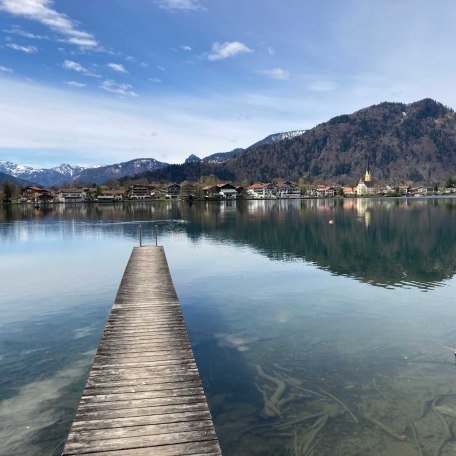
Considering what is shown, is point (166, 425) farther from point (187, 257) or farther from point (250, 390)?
point (187, 257)

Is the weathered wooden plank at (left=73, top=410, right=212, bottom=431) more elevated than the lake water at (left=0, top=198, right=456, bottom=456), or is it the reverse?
the weathered wooden plank at (left=73, top=410, right=212, bottom=431)

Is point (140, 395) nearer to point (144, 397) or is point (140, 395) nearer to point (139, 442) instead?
point (144, 397)

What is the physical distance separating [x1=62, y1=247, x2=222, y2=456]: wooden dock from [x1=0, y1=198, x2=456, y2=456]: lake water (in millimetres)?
2628

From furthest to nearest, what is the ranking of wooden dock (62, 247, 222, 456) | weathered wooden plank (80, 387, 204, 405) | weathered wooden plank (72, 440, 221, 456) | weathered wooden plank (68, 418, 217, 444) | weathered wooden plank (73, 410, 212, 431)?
weathered wooden plank (80, 387, 204, 405) < weathered wooden plank (73, 410, 212, 431) < weathered wooden plank (68, 418, 217, 444) < wooden dock (62, 247, 222, 456) < weathered wooden plank (72, 440, 221, 456)

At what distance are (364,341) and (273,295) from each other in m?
12.0

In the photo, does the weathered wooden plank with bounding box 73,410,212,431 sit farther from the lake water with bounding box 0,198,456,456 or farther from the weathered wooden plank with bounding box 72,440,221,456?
the lake water with bounding box 0,198,456,456

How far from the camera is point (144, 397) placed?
43.6ft

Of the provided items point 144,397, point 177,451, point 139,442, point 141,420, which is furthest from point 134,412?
point 177,451

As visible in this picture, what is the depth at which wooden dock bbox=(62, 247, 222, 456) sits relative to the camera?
35.2ft

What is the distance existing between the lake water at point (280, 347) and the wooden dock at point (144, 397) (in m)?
2.63

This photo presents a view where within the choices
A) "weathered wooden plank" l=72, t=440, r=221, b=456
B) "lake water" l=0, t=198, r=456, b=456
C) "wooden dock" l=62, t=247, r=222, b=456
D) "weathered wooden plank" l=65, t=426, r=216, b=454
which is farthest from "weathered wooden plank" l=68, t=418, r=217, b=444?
"lake water" l=0, t=198, r=456, b=456

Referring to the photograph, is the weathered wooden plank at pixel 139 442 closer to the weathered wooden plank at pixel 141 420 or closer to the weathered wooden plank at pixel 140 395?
the weathered wooden plank at pixel 141 420

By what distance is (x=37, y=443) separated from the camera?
1433 cm

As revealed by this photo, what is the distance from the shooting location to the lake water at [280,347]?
1521cm
